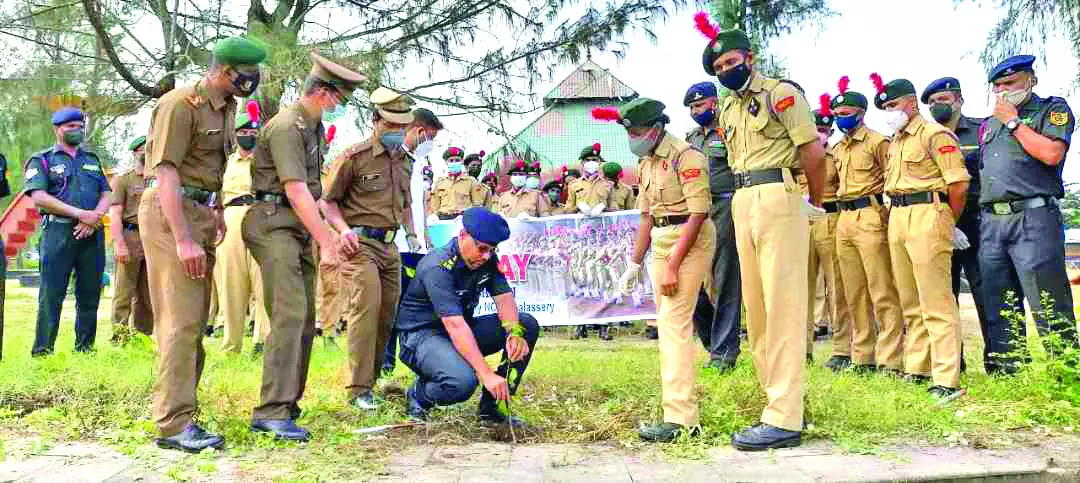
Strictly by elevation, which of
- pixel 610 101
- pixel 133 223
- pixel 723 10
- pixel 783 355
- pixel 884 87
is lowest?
pixel 783 355

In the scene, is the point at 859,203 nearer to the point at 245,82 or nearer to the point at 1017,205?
the point at 1017,205

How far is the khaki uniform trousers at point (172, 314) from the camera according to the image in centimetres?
400

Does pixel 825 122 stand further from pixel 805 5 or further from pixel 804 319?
pixel 804 319

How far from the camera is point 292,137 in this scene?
4.30 m

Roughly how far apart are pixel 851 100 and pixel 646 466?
137 inches

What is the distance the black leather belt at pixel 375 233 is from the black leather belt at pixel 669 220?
156 centimetres

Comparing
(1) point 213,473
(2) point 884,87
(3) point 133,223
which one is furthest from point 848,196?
(3) point 133,223

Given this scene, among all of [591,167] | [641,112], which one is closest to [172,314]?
[641,112]

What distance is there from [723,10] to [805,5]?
1102 millimetres

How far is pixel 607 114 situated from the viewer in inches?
183

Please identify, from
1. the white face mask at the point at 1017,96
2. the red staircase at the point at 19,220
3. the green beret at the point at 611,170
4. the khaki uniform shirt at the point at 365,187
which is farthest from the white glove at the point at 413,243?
the red staircase at the point at 19,220

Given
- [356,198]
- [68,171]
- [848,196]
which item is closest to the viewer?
[356,198]

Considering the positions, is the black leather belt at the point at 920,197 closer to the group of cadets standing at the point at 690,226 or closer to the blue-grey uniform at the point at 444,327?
the group of cadets standing at the point at 690,226

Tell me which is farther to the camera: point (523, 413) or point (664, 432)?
point (523, 413)
